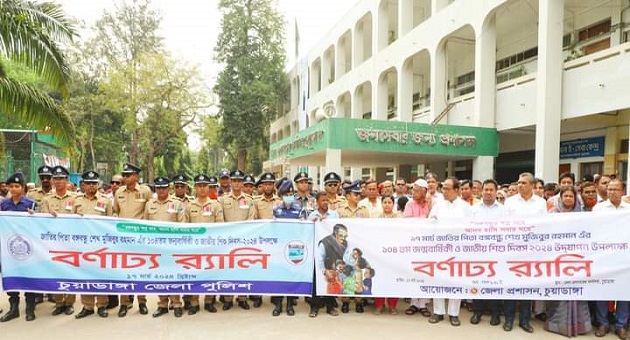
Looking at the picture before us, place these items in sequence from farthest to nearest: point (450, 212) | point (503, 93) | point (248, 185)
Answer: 1. point (503, 93)
2. point (248, 185)
3. point (450, 212)

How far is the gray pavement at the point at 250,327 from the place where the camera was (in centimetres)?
424

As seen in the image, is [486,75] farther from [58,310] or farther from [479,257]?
[58,310]

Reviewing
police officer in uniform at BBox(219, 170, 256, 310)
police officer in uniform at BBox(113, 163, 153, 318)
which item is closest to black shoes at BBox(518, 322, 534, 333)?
police officer in uniform at BBox(219, 170, 256, 310)

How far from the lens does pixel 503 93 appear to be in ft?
47.1

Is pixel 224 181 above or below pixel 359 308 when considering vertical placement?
above

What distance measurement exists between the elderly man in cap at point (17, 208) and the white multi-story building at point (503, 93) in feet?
33.0

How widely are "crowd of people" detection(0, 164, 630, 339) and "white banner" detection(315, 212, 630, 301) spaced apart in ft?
0.25

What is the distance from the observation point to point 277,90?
109 ft

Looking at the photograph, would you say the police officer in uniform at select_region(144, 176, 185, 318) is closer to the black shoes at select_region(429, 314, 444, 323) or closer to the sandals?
the sandals

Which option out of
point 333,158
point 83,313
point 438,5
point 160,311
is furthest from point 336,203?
point 438,5

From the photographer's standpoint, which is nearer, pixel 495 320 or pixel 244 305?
pixel 495 320

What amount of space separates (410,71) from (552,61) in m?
7.90

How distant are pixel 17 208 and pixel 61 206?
473mm

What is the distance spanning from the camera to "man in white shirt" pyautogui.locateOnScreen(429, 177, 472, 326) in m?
4.64
